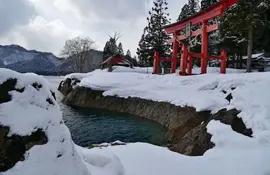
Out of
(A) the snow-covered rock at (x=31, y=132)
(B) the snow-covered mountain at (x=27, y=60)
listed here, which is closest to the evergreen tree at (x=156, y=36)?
(A) the snow-covered rock at (x=31, y=132)

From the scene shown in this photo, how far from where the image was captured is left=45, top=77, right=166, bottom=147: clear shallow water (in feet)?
28.7

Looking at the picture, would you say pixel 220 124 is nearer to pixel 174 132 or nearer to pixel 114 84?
pixel 174 132

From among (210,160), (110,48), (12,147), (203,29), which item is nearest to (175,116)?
(210,160)

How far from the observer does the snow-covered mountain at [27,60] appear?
70.1 m

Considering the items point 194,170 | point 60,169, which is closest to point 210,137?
point 194,170

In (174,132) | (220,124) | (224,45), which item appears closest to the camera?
(220,124)

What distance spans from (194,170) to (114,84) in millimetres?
12784

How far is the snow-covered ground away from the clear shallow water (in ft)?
8.15

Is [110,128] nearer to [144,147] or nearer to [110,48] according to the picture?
[144,147]

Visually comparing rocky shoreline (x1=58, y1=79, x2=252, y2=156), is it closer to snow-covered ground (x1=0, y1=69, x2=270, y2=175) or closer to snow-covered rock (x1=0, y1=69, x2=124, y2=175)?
snow-covered ground (x1=0, y1=69, x2=270, y2=175)

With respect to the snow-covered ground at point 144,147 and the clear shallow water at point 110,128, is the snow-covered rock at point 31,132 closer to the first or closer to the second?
the snow-covered ground at point 144,147

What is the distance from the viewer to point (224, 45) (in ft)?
75.2

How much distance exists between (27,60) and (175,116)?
3342 inches

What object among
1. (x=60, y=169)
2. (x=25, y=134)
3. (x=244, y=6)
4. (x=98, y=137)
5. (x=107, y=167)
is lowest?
(x=98, y=137)
